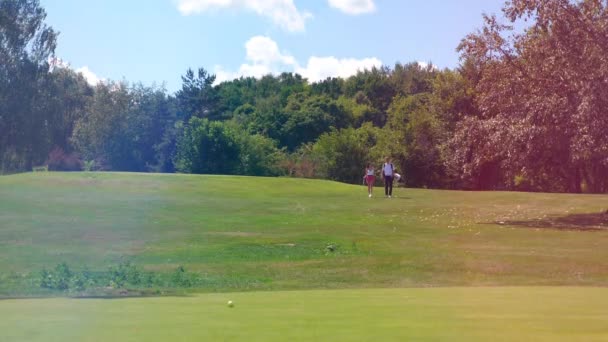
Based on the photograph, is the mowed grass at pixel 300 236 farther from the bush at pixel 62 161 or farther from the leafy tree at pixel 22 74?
the bush at pixel 62 161

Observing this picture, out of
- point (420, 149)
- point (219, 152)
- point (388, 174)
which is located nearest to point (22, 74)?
point (219, 152)

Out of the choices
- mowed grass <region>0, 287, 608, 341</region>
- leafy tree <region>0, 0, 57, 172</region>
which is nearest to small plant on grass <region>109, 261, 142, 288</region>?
mowed grass <region>0, 287, 608, 341</region>

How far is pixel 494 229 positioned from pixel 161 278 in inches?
584

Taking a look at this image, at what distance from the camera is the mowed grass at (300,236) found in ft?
67.1

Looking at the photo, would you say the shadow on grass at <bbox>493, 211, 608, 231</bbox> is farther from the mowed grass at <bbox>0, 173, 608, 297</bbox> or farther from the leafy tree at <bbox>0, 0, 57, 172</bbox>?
the leafy tree at <bbox>0, 0, 57, 172</bbox>

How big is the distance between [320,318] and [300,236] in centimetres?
1635

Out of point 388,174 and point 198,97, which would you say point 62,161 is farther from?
point 388,174

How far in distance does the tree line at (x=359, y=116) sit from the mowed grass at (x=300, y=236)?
9.57 ft

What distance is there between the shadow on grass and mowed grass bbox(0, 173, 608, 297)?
71 millimetres

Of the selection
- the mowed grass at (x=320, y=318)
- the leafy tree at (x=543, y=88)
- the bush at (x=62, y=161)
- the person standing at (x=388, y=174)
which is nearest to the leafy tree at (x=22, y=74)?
the bush at (x=62, y=161)

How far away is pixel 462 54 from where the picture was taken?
36.0 m

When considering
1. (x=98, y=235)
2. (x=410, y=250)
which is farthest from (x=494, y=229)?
(x=98, y=235)

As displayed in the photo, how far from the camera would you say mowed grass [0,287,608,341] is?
943 centimetres

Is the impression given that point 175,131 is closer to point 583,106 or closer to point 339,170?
point 339,170
